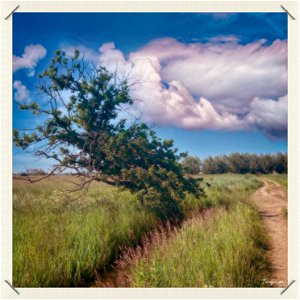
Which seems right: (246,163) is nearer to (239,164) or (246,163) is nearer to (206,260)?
(239,164)

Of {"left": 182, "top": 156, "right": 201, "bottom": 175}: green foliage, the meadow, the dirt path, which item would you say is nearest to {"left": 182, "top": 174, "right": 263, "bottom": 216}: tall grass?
the meadow

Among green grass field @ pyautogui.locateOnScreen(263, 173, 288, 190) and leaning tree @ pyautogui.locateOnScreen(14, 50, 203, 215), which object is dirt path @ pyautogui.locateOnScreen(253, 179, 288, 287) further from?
leaning tree @ pyautogui.locateOnScreen(14, 50, 203, 215)

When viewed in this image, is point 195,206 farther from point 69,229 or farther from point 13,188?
point 13,188

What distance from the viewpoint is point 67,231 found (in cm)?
505

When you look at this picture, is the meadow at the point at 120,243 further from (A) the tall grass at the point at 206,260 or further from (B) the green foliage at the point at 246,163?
(B) the green foliage at the point at 246,163

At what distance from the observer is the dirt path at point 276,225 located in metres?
4.50

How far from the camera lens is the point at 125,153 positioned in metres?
5.97

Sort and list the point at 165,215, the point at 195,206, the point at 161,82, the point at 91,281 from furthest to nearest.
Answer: the point at 195,206, the point at 165,215, the point at 161,82, the point at 91,281

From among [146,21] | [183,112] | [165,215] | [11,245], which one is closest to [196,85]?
[183,112]

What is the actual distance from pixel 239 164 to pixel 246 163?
13 cm

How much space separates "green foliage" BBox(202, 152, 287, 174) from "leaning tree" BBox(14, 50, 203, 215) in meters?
0.62
